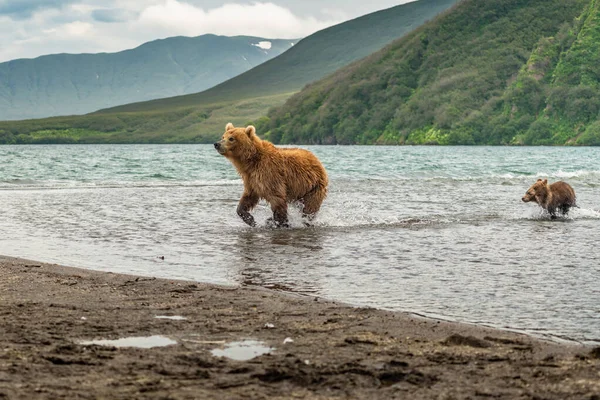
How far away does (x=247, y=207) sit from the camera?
48.5 feet

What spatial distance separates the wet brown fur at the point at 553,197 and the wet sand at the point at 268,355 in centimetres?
1043

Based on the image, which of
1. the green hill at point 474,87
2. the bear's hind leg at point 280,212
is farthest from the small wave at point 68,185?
the green hill at point 474,87

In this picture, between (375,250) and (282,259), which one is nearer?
(282,259)

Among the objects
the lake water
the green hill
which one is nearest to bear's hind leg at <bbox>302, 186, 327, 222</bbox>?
the lake water

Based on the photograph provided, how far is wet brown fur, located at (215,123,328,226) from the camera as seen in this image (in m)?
14.5

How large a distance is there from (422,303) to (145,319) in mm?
2621

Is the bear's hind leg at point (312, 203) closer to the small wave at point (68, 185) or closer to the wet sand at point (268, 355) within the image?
the wet sand at point (268, 355)

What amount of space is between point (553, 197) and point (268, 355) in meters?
12.7

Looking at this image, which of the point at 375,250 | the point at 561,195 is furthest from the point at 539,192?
the point at 375,250

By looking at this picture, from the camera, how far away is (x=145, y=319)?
650 cm

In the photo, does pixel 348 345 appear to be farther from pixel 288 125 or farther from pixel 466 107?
pixel 288 125

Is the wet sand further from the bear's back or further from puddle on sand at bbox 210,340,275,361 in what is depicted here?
the bear's back

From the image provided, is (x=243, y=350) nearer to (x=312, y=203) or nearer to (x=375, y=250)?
(x=375, y=250)

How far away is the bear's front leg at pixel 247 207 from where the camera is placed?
48.2 ft
